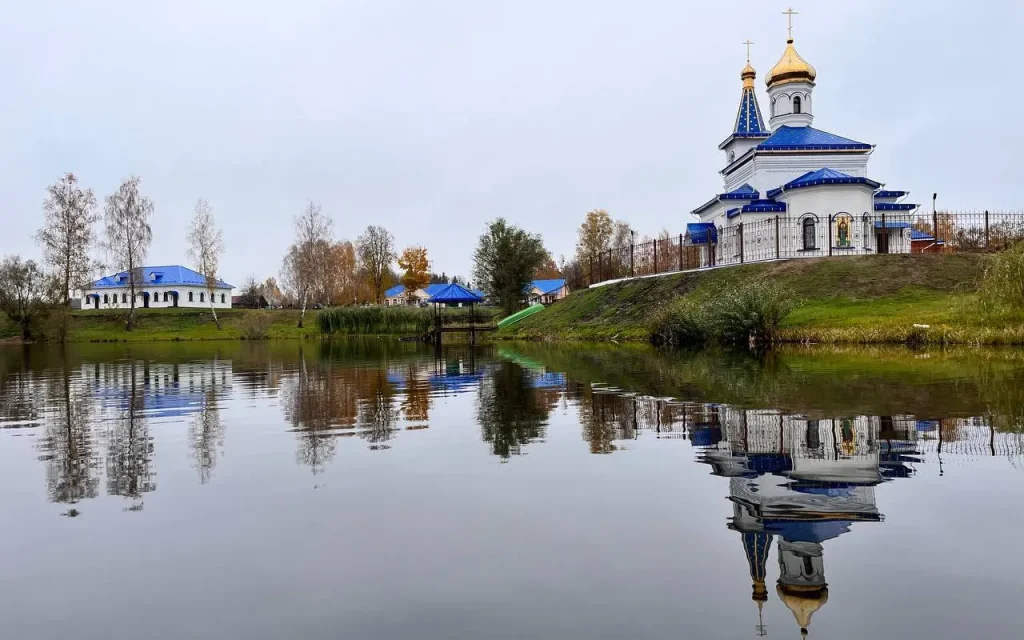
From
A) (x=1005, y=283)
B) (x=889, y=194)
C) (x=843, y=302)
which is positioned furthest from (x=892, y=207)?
(x=1005, y=283)

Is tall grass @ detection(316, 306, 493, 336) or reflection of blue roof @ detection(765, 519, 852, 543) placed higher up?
tall grass @ detection(316, 306, 493, 336)

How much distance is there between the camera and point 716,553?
445 cm

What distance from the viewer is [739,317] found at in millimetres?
25281

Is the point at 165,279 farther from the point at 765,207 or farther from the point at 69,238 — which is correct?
the point at 765,207

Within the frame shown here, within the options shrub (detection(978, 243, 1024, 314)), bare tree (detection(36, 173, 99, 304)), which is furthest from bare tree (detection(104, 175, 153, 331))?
shrub (detection(978, 243, 1024, 314))

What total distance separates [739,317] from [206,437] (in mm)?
19621

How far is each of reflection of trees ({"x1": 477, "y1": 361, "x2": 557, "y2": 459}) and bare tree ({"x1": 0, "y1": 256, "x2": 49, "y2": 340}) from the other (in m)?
58.7

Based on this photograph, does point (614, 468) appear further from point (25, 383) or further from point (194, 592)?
point (25, 383)

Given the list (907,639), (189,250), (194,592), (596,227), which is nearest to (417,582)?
(194,592)

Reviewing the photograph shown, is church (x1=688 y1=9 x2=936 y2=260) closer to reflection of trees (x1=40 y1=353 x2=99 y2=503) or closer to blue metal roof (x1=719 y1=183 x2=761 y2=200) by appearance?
blue metal roof (x1=719 y1=183 x2=761 y2=200)

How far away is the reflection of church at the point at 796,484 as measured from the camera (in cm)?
414

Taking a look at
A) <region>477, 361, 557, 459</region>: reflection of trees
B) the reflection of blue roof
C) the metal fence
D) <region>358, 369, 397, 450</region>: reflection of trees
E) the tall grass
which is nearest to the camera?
the reflection of blue roof

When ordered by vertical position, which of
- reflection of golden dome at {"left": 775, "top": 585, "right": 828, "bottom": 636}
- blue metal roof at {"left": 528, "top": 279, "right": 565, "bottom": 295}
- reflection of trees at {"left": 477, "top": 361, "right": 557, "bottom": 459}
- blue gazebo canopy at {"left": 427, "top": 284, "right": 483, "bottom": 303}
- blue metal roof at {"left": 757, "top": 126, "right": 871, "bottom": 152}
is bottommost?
reflection of golden dome at {"left": 775, "top": 585, "right": 828, "bottom": 636}

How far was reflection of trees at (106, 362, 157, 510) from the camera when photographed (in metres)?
6.59
